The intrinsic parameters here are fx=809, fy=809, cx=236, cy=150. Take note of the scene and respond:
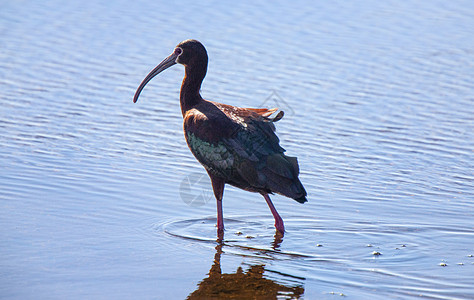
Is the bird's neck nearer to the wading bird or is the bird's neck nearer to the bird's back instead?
the wading bird

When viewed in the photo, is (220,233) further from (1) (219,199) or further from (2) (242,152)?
Result: (2) (242,152)

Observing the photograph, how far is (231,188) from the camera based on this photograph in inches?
350

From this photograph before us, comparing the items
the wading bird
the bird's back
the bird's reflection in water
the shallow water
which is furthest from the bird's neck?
the bird's reflection in water

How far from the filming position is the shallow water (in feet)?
21.2

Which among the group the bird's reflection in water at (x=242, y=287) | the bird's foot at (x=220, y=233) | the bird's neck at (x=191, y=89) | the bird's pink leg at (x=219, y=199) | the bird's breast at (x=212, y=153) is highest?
the bird's neck at (x=191, y=89)

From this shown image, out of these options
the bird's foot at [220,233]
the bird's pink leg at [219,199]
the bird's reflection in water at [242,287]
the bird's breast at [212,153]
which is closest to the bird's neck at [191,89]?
the bird's breast at [212,153]

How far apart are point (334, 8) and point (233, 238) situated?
42.4 ft

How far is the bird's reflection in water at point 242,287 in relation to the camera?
20.0 ft

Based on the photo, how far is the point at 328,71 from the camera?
13.9 meters

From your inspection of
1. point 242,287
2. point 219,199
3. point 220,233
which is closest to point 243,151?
point 219,199

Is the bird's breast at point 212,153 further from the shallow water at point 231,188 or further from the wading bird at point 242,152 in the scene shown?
the shallow water at point 231,188

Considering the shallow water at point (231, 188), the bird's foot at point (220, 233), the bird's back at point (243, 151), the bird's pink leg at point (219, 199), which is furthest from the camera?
the bird's pink leg at point (219, 199)

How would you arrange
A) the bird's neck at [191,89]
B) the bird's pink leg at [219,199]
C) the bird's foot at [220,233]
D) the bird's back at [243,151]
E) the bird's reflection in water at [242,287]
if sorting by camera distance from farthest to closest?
1. the bird's neck at [191,89]
2. the bird's pink leg at [219,199]
3. the bird's foot at [220,233]
4. the bird's back at [243,151]
5. the bird's reflection in water at [242,287]

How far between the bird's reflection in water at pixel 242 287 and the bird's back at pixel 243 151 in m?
0.93
